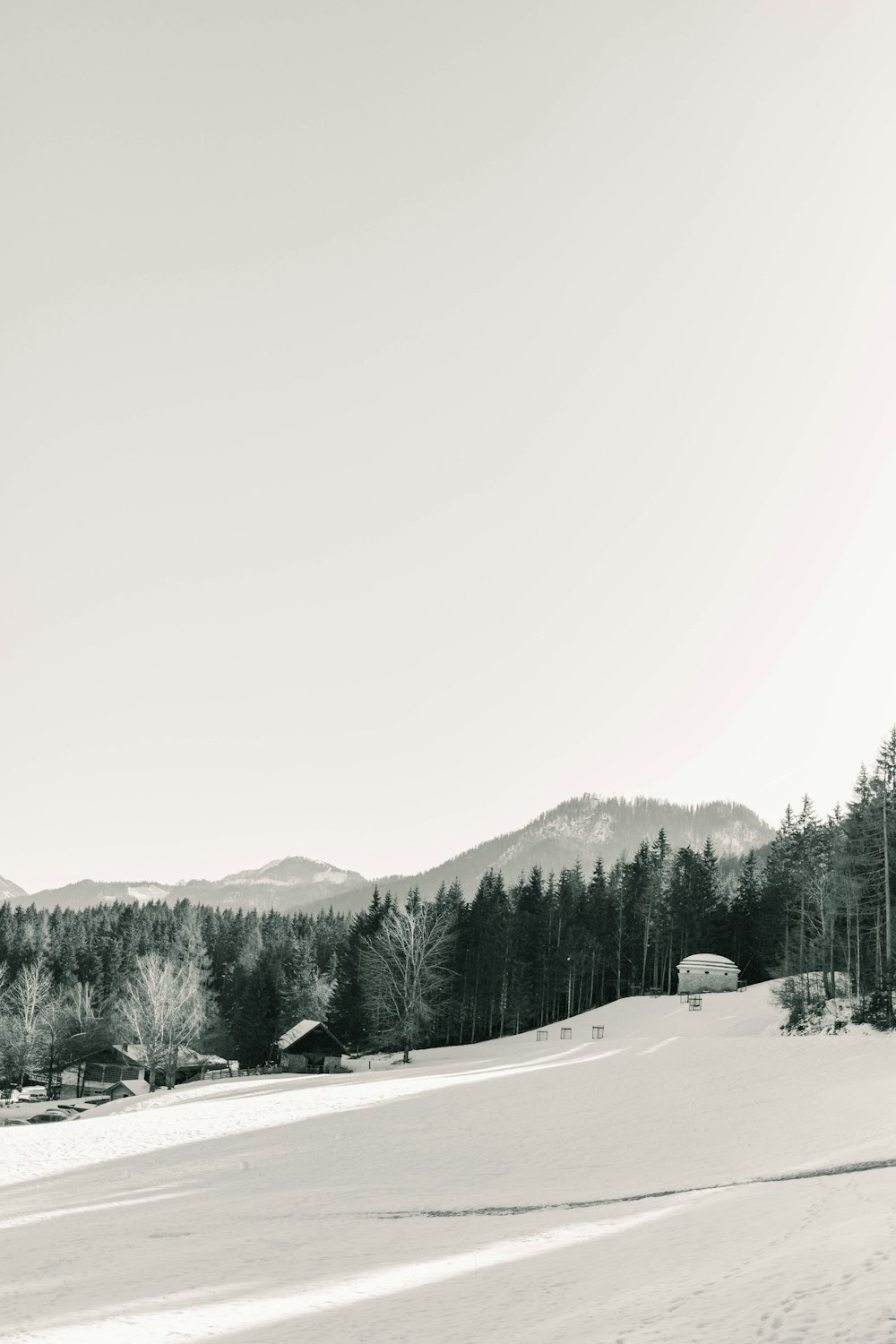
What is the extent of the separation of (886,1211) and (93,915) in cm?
15555

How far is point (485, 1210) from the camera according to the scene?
19.0 metres

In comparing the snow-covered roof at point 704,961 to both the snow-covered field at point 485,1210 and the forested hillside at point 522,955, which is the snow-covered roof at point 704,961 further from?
the snow-covered field at point 485,1210

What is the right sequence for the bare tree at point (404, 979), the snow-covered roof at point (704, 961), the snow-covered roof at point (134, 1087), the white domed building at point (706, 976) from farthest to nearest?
the snow-covered roof at point (704, 961) < the white domed building at point (706, 976) < the snow-covered roof at point (134, 1087) < the bare tree at point (404, 979)

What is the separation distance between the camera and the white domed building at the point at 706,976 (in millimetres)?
68500

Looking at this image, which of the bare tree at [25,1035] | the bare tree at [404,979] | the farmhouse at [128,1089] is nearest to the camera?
the bare tree at [404,979]

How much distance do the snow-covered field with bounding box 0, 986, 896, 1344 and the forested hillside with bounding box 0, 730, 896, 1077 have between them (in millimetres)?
21372

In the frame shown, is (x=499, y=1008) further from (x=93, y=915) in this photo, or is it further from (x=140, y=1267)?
(x=93, y=915)

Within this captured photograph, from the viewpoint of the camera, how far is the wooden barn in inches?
2447

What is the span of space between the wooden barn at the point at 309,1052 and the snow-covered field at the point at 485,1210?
21590mm

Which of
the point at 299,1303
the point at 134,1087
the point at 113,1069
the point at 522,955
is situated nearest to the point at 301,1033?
the point at 134,1087

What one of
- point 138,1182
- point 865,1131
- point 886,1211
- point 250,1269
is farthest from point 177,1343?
point 865,1131

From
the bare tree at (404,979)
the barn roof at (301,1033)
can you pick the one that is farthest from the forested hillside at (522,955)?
the barn roof at (301,1033)

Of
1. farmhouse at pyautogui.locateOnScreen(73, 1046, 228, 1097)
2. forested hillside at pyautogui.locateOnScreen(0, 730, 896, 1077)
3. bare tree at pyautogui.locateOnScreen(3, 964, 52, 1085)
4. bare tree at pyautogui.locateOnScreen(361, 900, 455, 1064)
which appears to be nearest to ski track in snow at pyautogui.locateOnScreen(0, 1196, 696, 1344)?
forested hillside at pyautogui.locateOnScreen(0, 730, 896, 1077)

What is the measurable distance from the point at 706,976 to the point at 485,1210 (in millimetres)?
54167
